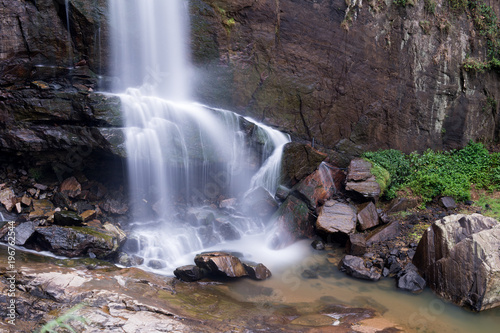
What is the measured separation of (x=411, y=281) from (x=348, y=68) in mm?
7775

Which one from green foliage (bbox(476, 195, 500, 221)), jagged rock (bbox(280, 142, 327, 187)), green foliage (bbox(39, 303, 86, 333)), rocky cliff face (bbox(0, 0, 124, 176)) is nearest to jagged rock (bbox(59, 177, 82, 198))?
rocky cliff face (bbox(0, 0, 124, 176))

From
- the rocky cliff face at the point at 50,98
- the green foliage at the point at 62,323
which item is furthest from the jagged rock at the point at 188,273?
the rocky cliff face at the point at 50,98

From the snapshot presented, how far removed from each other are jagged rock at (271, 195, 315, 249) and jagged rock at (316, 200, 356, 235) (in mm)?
383

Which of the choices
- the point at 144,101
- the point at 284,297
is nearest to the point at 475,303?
the point at 284,297

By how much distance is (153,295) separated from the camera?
16.6ft

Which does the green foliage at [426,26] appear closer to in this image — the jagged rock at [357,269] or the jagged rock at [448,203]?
the jagged rock at [448,203]

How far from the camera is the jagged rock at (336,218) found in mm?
7855

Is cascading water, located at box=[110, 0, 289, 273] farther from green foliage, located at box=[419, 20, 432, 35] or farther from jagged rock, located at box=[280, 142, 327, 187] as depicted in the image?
green foliage, located at box=[419, 20, 432, 35]

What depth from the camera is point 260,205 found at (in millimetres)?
8938

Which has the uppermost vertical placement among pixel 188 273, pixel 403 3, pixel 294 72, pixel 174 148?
pixel 403 3

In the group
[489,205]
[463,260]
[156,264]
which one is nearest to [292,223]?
[156,264]

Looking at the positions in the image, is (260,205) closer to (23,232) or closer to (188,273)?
(188,273)

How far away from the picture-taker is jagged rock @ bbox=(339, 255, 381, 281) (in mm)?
6465

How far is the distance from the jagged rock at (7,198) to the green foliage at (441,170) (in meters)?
9.73
